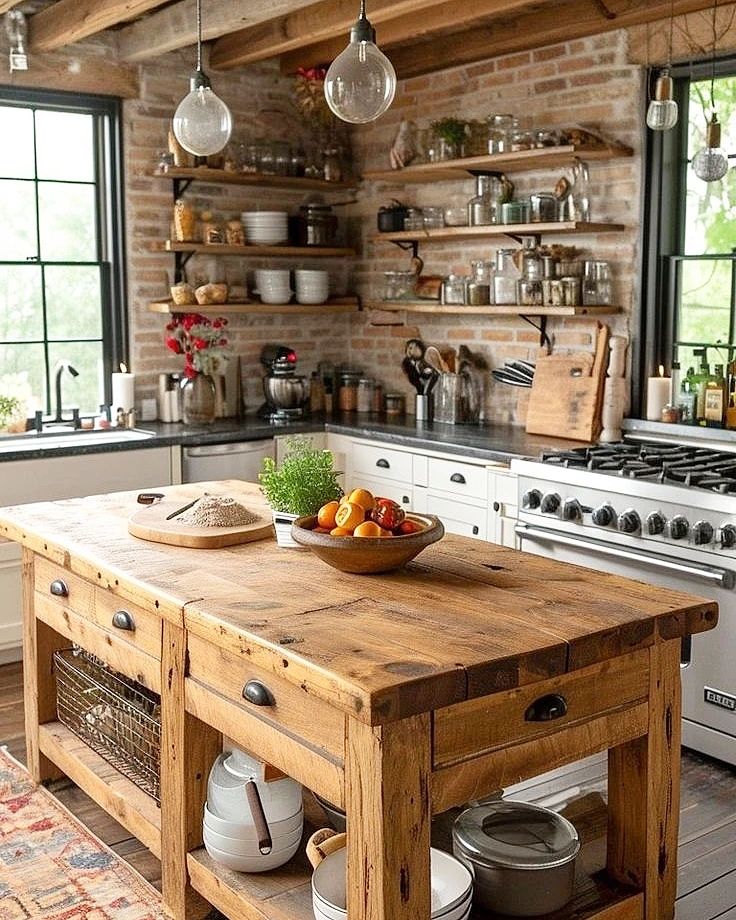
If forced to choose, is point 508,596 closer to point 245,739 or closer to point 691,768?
point 245,739

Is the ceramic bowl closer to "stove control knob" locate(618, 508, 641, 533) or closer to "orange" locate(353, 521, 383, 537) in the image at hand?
"orange" locate(353, 521, 383, 537)

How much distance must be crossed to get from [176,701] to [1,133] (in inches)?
144

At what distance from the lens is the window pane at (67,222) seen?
226 inches

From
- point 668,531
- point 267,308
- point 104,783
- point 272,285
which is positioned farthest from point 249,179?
point 104,783

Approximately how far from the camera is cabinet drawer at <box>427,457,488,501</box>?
4977mm

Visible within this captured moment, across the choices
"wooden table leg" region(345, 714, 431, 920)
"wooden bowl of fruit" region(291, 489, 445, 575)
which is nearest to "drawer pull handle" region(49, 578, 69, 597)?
"wooden bowl of fruit" region(291, 489, 445, 575)

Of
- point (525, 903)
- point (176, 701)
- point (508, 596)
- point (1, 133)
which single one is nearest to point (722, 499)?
point (508, 596)

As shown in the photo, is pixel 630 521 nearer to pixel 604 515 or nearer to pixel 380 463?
pixel 604 515

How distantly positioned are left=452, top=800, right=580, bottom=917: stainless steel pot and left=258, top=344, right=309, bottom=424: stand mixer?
3.44 m

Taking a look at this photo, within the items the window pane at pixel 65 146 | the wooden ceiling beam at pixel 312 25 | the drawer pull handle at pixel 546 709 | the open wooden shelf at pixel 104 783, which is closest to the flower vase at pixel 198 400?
the window pane at pixel 65 146

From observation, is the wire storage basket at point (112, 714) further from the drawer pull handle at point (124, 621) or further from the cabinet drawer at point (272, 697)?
the cabinet drawer at point (272, 697)

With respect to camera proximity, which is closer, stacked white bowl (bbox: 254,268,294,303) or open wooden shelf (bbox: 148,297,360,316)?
open wooden shelf (bbox: 148,297,360,316)

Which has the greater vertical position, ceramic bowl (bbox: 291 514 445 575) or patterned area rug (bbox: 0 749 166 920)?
ceramic bowl (bbox: 291 514 445 575)

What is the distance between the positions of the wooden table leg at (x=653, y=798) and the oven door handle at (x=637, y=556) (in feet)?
4.00
